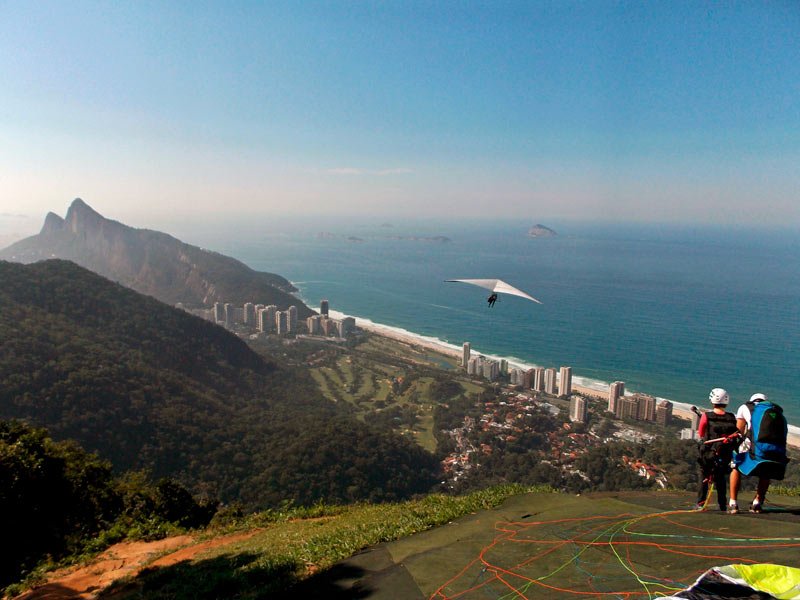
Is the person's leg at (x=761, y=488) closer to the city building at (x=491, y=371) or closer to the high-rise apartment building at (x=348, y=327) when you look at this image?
the city building at (x=491, y=371)

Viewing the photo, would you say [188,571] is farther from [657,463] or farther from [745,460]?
[657,463]

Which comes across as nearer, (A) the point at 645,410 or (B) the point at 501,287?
(B) the point at 501,287

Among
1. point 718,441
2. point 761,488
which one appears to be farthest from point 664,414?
point 718,441

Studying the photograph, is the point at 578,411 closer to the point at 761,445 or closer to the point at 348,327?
the point at 761,445

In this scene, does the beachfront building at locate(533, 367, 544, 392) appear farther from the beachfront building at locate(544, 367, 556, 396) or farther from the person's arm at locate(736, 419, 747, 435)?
the person's arm at locate(736, 419, 747, 435)

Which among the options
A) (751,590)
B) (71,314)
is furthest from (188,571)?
(71,314)

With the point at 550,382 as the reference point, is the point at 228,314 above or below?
above

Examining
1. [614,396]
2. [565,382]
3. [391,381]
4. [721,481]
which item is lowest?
[391,381]
